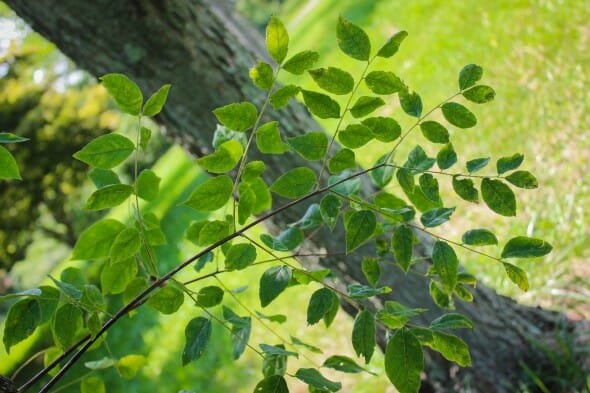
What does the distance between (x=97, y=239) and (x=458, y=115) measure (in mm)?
692

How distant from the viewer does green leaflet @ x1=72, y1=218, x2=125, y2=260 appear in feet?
3.40

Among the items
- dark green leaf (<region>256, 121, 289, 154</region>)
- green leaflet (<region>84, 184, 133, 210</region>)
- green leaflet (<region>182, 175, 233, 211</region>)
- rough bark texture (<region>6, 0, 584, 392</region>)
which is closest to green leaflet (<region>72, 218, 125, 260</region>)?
green leaflet (<region>84, 184, 133, 210</region>)

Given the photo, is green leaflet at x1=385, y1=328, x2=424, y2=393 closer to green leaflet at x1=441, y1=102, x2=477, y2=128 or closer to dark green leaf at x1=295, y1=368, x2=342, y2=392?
dark green leaf at x1=295, y1=368, x2=342, y2=392

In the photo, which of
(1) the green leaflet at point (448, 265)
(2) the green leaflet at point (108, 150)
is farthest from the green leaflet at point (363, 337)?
(2) the green leaflet at point (108, 150)

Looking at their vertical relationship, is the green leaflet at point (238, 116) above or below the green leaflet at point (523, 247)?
above

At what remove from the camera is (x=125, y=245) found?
0.92 meters

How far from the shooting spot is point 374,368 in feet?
11.1

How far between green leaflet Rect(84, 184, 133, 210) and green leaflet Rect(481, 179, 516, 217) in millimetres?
598

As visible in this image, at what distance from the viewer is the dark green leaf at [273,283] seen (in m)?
0.90

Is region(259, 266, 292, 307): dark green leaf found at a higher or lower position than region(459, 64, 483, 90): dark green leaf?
lower

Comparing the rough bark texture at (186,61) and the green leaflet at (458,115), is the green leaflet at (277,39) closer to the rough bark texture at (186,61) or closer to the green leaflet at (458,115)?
the green leaflet at (458,115)

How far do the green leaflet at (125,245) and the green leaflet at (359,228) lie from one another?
0.35 meters

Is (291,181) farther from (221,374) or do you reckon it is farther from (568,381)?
(221,374)

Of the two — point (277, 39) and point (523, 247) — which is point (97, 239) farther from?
point (523, 247)
